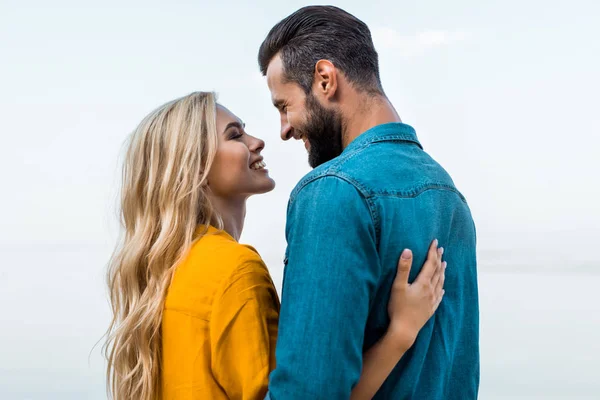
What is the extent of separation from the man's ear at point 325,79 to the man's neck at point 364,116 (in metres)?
0.08

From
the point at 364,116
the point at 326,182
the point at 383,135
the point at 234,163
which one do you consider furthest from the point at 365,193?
the point at 234,163

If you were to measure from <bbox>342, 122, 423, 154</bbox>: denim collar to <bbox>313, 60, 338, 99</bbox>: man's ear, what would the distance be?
0.22 meters

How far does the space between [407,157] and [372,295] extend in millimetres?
464

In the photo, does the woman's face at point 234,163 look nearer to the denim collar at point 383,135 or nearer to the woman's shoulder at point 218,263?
the woman's shoulder at point 218,263

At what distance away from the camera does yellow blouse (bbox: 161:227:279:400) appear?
228 centimetres

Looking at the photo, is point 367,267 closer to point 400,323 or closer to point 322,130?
point 400,323

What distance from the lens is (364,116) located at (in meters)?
2.26

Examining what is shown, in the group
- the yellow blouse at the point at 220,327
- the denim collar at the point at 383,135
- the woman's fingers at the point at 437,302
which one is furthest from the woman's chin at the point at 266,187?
the woman's fingers at the point at 437,302

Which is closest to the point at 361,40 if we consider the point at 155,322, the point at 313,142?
the point at 313,142

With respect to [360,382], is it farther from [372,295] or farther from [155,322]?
[155,322]

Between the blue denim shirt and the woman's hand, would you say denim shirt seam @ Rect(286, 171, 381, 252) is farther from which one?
the woman's hand

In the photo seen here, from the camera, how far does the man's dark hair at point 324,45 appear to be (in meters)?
2.37

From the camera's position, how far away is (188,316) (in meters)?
2.38

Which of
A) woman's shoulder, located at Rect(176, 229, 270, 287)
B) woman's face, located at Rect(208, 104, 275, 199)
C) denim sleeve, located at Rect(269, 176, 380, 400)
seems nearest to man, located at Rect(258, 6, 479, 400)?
denim sleeve, located at Rect(269, 176, 380, 400)
